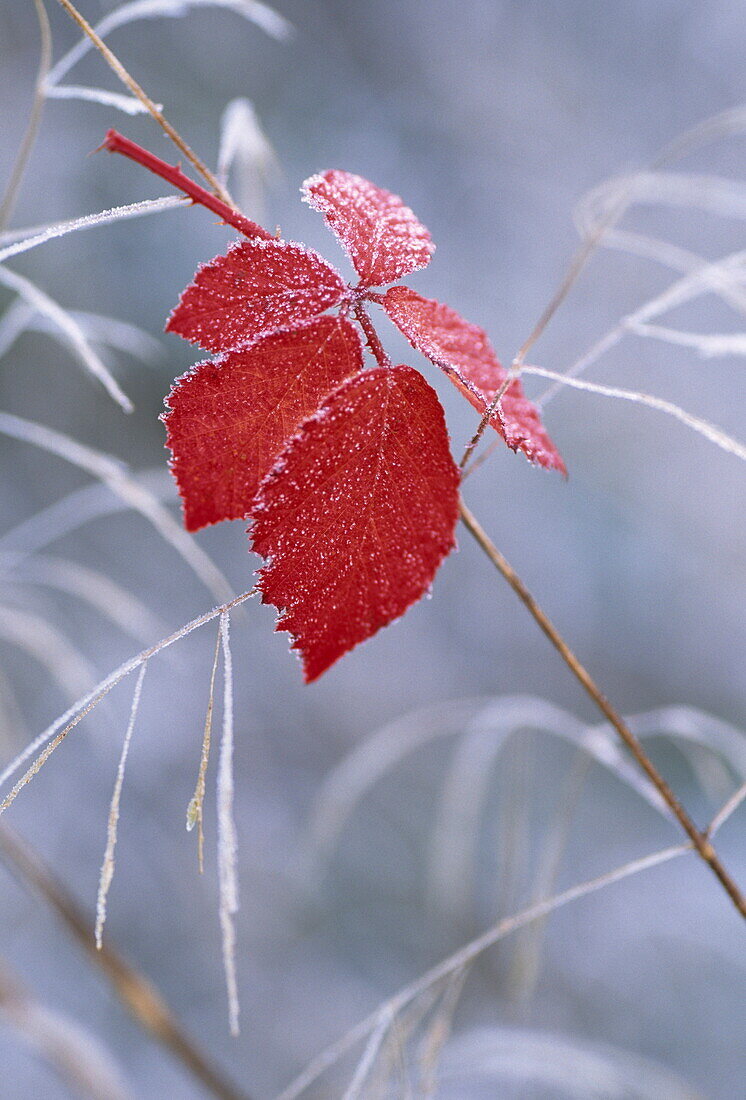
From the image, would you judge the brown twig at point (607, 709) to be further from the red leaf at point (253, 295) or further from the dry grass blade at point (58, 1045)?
the dry grass blade at point (58, 1045)

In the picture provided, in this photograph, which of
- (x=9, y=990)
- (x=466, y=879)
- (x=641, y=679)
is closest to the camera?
(x=9, y=990)

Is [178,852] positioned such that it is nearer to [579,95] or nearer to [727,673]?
[727,673]

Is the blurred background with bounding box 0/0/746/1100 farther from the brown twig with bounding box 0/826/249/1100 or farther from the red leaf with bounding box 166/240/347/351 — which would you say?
the red leaf with bounding box 166/240/347/351

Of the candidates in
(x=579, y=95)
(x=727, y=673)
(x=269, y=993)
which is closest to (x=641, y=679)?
(x=727, y=673)

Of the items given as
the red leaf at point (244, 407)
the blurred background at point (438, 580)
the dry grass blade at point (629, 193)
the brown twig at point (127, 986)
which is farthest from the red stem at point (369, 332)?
the blurred background at point (438, 580)

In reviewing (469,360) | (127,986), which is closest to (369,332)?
(469,360)

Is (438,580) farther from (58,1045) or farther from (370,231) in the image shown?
(370,231)
